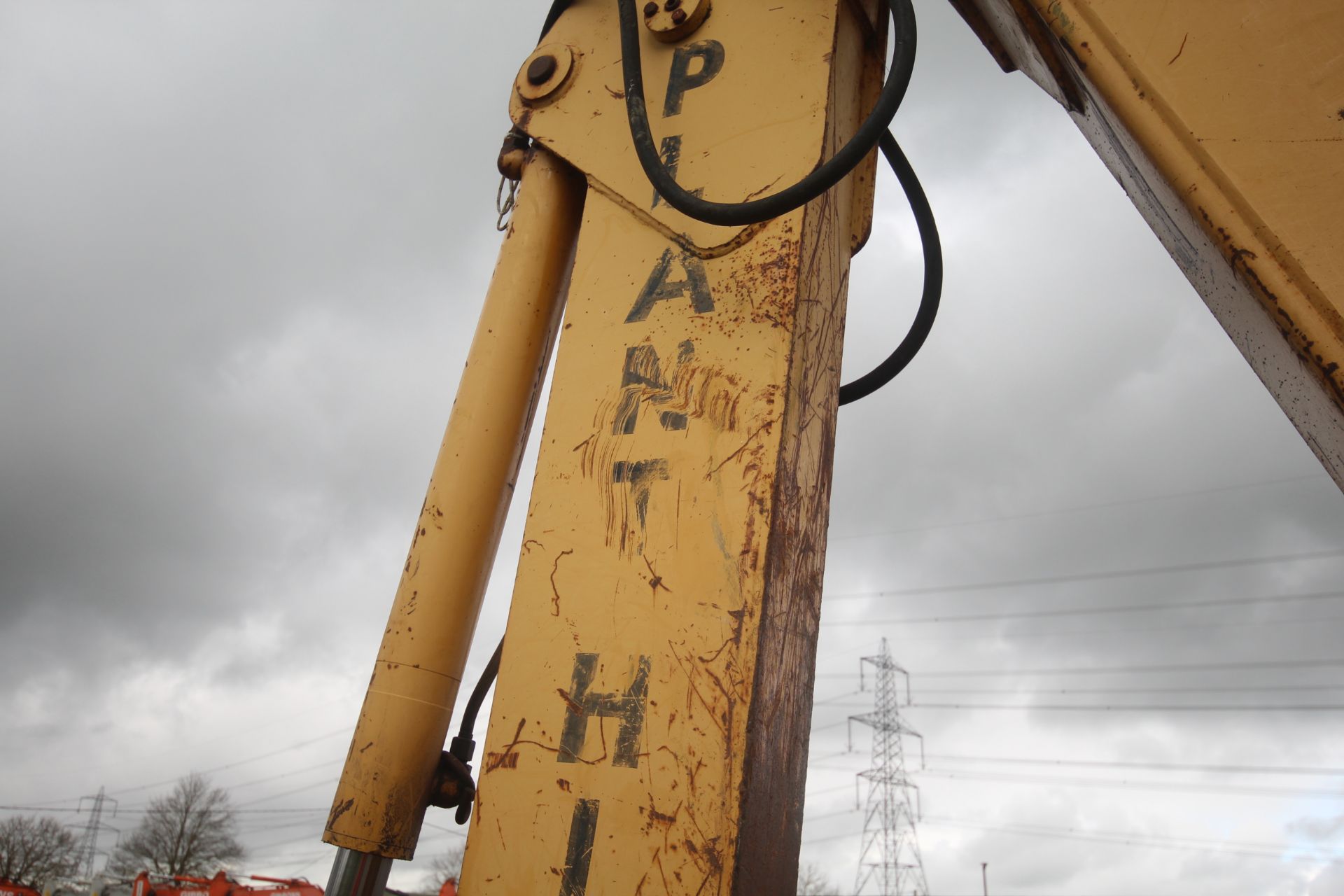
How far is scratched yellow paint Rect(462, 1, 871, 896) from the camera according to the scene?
1125mm

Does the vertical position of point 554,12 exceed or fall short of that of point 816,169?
it exceeds it

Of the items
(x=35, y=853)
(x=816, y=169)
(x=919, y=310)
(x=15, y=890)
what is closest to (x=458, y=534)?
(x=816, y=169)

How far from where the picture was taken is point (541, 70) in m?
1.87

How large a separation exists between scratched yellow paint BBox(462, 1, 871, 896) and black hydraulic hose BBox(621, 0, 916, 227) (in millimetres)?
118

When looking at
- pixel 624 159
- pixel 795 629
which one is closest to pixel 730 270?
pixel 624 159

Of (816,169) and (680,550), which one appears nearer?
(680,550)

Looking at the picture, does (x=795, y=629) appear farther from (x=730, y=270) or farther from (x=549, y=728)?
(x=730, y=270)

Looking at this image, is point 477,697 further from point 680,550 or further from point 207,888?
point 207,888

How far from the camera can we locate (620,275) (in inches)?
60.9

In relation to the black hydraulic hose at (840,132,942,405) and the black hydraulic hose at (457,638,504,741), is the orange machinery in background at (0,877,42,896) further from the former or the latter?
the black hydraulic hose at (840,132,942,405)

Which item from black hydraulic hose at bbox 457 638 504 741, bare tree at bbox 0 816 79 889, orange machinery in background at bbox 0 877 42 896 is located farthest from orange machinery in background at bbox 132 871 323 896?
bare tree at bbox 0 816 79 889

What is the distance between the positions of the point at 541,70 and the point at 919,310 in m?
1.01

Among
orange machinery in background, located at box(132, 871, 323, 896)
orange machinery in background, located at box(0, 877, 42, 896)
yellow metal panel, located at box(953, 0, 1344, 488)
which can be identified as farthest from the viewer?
orange machinery in background, located at box(0, 877, 42, 896)

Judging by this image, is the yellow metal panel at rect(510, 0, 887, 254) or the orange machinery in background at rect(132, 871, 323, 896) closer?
the yellow metal panel at rect(510, 0, 887, 254)
